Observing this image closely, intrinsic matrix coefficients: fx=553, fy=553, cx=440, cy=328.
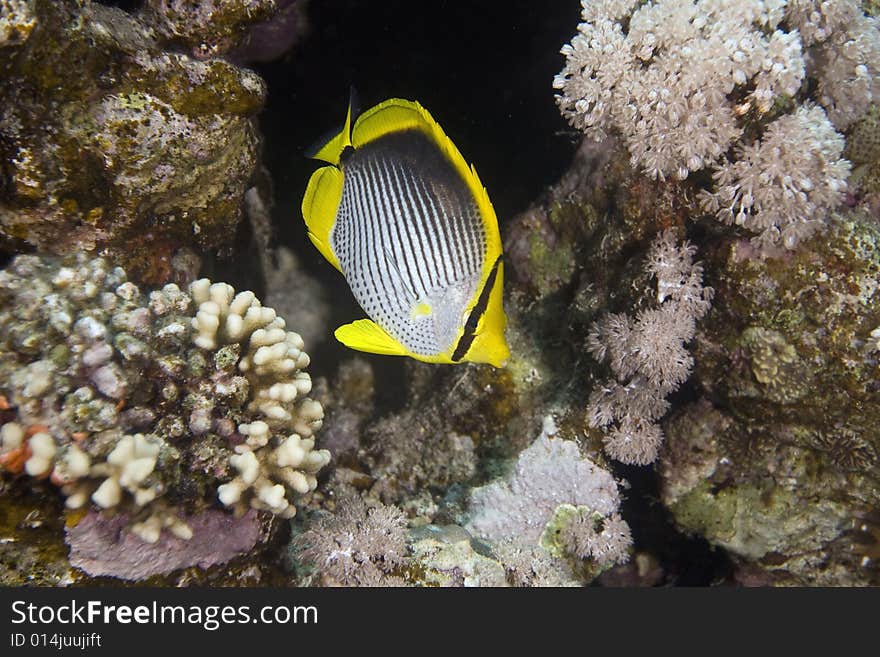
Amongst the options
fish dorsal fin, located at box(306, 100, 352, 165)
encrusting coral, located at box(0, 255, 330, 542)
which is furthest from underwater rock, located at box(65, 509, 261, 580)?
fish dorsal fin, located at box(306, 100, 352, 165)

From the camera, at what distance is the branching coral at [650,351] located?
8.66 ft

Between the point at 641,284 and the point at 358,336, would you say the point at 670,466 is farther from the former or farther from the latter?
the point at 358,336

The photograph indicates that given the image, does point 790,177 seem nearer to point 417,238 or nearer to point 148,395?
point 417,238

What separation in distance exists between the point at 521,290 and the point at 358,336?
72.3 inches

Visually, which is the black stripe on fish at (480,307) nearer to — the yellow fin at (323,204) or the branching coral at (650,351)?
the yellow fin at (323,204)

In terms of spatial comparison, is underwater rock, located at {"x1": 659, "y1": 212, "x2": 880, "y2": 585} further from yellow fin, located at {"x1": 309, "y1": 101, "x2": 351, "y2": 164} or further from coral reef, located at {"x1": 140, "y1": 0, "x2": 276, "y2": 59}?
coral reef, located at {"x1": 140, "y1": 0, "x2": 276, "y2": 59}

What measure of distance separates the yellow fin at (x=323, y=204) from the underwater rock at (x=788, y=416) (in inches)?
70.7

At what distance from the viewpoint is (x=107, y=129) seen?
2.22 m

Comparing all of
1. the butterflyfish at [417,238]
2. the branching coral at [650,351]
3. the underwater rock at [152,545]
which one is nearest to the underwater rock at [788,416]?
the branching coral at [650,351]

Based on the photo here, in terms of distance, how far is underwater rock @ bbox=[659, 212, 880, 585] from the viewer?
7.91 feet

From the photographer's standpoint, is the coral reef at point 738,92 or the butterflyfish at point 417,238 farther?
the coral reef at point 738,92

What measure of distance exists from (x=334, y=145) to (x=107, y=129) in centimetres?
98

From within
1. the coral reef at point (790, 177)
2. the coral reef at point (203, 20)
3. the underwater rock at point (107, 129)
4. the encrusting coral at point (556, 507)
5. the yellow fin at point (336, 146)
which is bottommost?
the encrusting coral at point (556, 507)

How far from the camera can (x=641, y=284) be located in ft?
9.00
